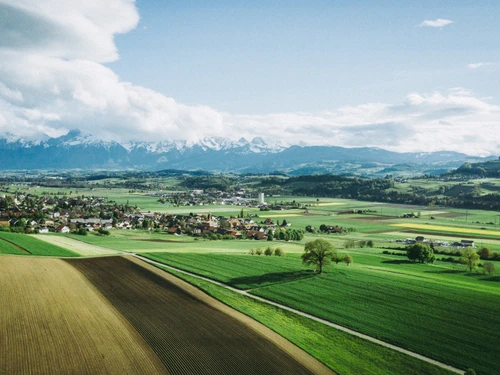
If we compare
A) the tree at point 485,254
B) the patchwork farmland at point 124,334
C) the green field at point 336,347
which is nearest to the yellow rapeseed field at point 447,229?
the tree at point 485,254

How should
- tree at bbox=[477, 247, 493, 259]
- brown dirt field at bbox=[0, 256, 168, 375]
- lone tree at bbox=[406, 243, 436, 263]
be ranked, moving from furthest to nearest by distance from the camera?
tree at bbox=[477, 247, 493, 259] < lone tree at bbox=[406, 243, 436, 263] < brown dirt field at bbox=[0, 256, 168, 375]

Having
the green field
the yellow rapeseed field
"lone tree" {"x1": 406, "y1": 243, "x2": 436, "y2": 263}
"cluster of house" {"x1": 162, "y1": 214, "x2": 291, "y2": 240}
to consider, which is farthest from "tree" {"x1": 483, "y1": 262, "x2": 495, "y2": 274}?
the yellow rapeseed field

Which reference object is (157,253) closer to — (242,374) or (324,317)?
(324,317)

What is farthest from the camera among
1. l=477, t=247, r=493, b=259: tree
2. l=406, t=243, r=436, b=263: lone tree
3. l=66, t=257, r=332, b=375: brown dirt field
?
l=477, t=247, r=493, b=259: tree

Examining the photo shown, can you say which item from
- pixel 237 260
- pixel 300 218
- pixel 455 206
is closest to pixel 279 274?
pixel 237 260

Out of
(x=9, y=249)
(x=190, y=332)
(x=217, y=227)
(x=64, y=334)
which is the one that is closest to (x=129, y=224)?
(x=217, y=227)

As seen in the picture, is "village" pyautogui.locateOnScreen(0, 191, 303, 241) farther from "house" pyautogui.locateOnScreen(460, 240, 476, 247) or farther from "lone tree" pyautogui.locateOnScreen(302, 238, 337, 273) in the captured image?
"lone tree" pyautogui.locateOnScreen(302, 238, 337, 273)

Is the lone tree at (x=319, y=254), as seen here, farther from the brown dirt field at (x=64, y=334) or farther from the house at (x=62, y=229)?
the house at (x=62, y=229)

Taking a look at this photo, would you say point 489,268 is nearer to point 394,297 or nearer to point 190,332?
point 394,297
